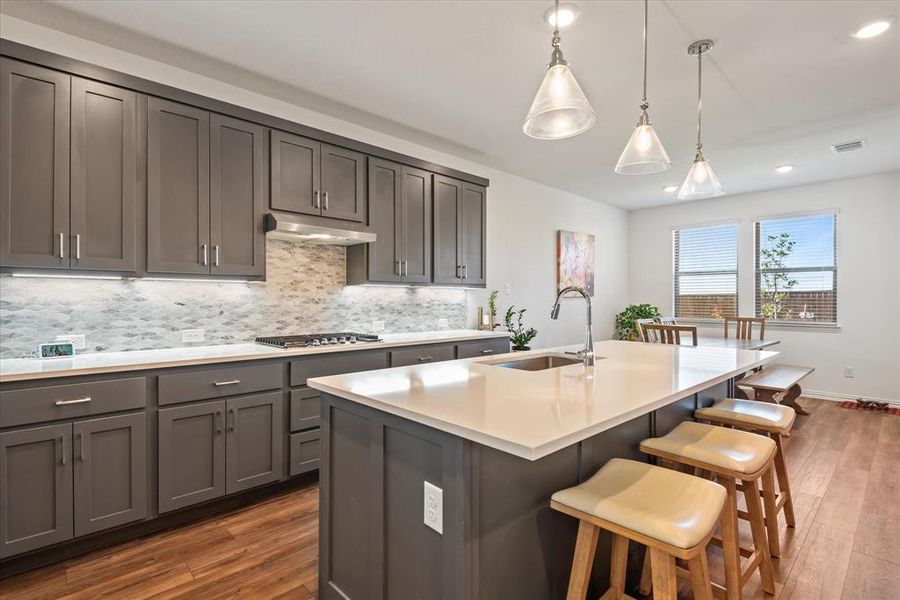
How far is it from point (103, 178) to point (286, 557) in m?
2.18

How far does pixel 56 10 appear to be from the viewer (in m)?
2.25

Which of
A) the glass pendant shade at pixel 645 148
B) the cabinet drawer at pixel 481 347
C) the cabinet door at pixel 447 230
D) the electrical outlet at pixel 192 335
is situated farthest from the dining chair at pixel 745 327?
the electrical outlet at pixel 192 335

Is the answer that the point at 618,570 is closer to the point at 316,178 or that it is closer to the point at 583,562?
the point at 583,562

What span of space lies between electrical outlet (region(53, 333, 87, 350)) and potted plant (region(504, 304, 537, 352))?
352cm

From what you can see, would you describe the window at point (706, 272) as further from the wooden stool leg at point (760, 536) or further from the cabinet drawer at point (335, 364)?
the cabinet drawer at point (335, 364)

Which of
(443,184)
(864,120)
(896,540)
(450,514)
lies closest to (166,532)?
(450,514)

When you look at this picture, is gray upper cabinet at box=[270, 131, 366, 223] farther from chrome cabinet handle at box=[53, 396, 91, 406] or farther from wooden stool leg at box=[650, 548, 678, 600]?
wooden stool leg at box=[650, 548, 678, 600]

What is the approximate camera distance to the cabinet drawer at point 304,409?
111 inches

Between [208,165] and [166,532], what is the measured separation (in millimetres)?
2104

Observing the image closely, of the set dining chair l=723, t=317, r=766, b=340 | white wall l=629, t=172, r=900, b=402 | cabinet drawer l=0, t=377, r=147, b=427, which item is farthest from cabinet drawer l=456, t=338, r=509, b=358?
white wall l=629, t=172, r=900, b=402

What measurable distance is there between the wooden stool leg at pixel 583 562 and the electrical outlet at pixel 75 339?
2.77 metres

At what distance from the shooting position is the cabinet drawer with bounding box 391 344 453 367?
11.0ft

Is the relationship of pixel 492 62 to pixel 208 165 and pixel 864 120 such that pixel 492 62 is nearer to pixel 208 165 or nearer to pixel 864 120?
pixel 208 165

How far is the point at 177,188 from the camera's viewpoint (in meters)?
2.60
